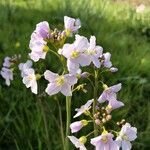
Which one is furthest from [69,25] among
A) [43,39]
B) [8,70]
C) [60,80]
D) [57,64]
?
[57,64]

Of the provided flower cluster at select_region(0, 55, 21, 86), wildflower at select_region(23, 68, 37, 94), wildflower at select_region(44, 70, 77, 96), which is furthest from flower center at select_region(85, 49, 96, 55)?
flower cluster at select_region(0, 55, 21, 86)

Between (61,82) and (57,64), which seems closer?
(61,82)

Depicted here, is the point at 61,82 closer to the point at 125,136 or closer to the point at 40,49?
the point at 40,49

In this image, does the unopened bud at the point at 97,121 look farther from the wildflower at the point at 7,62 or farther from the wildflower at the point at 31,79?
the wildflower at the point at 7,62

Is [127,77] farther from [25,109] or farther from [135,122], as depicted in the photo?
[25,109]

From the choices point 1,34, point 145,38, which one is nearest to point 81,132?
point 1,34

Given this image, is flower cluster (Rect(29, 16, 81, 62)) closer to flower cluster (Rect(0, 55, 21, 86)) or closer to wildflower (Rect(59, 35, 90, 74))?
wildflower (Rect(59, 35, 90, 74))
